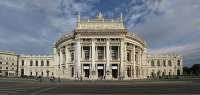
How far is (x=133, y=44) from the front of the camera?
120 metres

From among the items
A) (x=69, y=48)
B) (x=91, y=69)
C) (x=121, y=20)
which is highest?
(x=121, y=20)

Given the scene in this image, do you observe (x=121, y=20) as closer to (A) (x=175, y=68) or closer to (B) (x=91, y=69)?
(B) (x=91, y=69)

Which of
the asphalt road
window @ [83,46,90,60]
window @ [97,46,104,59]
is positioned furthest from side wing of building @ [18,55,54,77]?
the asphalt road

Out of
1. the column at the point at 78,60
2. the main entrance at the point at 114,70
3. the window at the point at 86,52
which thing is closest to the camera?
the column at the point at 78,60

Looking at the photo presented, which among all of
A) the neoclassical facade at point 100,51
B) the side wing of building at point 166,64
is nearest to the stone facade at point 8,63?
the neoclassical facade at point 100,51

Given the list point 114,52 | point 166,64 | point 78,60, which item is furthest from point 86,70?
point 166,64

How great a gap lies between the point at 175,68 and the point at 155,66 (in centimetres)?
989

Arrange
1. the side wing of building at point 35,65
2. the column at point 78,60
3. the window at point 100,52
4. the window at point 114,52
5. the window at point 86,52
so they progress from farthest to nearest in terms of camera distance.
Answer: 1. the side wing of building at point 35,65
2. the window at point 86,52
3. the window at point 100,52
4. the window at point 114,52
5. the column at point 78,60

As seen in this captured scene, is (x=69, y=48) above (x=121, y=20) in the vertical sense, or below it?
below

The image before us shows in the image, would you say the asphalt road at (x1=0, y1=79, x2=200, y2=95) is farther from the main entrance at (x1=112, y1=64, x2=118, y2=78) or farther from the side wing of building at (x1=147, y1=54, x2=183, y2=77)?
the side wing of building at (x1=147, y1=54, x2=183, y2=77)

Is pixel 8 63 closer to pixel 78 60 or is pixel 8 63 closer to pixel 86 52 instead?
pixel 86 52

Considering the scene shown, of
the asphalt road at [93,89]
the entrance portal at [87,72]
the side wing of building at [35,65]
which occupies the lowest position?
the asphalt road at [93,89]

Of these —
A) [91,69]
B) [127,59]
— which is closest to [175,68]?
[127,59]

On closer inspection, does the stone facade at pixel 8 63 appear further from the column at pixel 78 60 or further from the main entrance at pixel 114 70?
the main entrance at pixel 114 70
